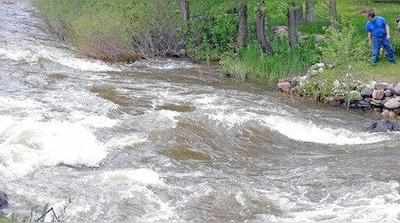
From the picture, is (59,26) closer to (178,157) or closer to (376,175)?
(178,157)

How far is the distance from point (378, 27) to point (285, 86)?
9.44ft

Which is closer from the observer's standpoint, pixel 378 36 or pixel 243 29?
pixel 378 36

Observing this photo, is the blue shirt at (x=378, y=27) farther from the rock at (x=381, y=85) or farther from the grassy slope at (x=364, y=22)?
the rock at (x=381, y=85)

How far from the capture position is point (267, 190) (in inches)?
460

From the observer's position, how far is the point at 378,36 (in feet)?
64.0

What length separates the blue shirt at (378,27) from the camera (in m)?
19.3

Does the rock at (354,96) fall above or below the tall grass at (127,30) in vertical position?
below

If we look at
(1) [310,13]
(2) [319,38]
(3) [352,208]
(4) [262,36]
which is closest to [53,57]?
(4) [262,36]

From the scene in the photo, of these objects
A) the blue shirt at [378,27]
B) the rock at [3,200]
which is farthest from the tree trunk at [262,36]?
the rock at [3,200]

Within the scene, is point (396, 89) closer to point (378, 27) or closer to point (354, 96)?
point (354, 96)

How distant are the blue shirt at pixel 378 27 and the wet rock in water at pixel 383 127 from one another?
12.5ft

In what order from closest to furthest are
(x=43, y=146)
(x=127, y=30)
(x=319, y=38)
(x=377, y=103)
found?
(x=43, y=146) < (x=377, y=103) < (x=319, y=38) < (x=127, y=30)

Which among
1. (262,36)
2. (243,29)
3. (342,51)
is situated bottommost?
(262,36)

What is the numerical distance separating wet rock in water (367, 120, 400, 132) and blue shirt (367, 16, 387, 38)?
3.81 m
